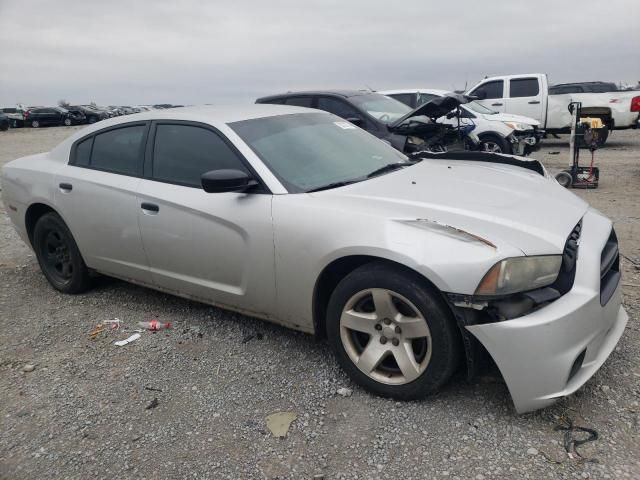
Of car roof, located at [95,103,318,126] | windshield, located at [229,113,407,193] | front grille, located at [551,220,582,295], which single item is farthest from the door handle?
front grille, located at [551,220,582,295]

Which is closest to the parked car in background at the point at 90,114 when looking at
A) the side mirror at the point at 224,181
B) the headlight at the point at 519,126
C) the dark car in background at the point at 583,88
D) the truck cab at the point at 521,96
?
the dark car in background at the point at 583,88

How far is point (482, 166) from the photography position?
151 inches

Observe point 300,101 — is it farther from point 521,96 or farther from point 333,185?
point 521,96

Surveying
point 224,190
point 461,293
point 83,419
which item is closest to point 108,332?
point 83,419

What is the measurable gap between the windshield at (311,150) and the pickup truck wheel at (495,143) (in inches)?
273

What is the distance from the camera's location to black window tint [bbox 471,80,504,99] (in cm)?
1384

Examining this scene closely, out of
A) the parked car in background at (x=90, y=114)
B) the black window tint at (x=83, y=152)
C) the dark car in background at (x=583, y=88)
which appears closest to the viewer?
the black window tint at (x=83, y=152)

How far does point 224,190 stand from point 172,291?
1.07m

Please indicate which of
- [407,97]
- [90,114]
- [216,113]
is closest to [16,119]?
[90,114]

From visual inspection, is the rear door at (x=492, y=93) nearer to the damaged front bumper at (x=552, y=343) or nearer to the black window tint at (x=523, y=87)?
the black window tint at (x=523, y=87)

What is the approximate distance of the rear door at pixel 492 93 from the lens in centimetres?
1369

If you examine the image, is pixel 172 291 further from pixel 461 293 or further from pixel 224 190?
pixel 461 293

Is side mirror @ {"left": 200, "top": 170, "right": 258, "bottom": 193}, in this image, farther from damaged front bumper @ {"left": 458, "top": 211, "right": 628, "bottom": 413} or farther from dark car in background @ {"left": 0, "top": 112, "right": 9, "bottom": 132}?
dark car in background @ {"left": 0, "top": 112, "right": 9, "bottom": 132}

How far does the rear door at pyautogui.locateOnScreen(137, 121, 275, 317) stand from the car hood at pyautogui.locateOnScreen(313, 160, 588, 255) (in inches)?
19.5
